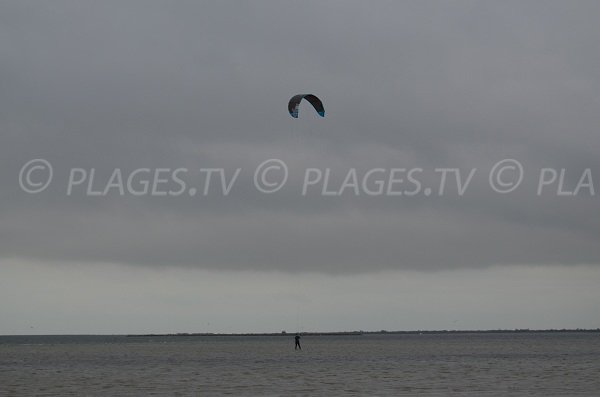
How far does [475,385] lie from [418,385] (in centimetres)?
315

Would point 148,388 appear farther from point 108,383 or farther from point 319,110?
point 319,110

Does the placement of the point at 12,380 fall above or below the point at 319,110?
below

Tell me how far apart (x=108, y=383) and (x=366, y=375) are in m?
17.3

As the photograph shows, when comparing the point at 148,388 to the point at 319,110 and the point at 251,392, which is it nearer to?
the point at 251,392

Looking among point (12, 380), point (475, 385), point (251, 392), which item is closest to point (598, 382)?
point (475, 385)

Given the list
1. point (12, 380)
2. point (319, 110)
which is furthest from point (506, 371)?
point (12, 380)

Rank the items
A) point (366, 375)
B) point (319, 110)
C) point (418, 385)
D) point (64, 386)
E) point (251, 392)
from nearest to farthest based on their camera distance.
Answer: point (251, 392)
point (418, 385)
point (64, 386)
point (366, 375)
point (319, 110)

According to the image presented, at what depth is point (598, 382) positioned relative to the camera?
4878 centimetres

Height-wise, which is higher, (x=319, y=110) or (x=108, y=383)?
(x=319, y=110)

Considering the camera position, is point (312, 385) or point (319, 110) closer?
point (312, 385)

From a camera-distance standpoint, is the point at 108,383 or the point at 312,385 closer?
the point at 312,385

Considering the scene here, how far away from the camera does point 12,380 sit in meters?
59.3

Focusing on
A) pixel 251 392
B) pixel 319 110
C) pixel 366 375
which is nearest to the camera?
pixel 251 392

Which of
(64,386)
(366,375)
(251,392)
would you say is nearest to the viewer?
(251,392)
